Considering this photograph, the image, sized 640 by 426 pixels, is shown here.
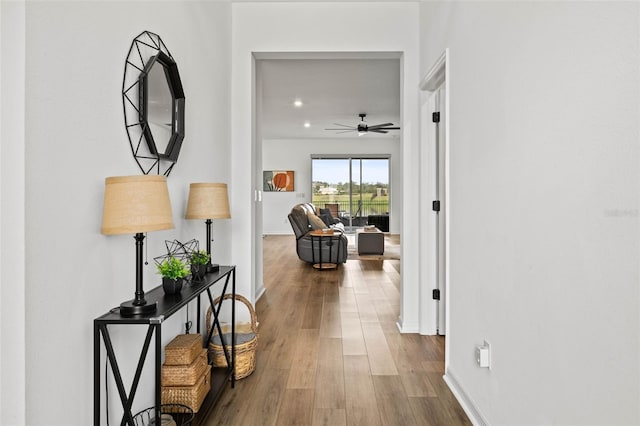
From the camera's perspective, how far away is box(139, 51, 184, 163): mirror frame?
1.75m

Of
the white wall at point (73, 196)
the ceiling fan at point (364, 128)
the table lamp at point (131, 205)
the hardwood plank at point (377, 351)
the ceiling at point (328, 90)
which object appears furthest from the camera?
the ceiling fan at point (364, 128)

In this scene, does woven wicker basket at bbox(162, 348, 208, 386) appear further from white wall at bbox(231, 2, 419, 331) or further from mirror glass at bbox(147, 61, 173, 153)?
white wall at bbox(231, 2, 419, 331)

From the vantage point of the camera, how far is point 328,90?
6.20 m

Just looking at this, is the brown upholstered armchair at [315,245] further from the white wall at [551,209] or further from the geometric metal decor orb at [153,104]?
the geometric metal decor orb at [153,104]

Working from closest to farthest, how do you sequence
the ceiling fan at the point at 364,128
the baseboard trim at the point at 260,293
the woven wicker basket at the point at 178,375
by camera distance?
the woven wicker basket at the point at 178,375
the baseboard trim at the point at 260,293
the ceiling fan at the point at 364,128

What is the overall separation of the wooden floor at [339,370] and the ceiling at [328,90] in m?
2.37

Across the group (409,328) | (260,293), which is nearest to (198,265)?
(409,328)

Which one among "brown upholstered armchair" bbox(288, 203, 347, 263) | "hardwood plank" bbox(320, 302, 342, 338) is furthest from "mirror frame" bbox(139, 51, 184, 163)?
"brown upholstered armchair" bbox(288, 203, 347, 263)

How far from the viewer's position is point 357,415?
2061 mm

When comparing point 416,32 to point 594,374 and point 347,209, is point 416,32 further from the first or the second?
point 347,209

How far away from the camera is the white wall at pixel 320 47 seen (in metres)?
3.29

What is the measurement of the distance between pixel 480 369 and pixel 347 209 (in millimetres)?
9106

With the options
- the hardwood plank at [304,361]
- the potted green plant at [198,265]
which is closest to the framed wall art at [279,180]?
the hardwood plank at [304,361]

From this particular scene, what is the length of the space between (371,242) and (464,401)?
17.4 feet
